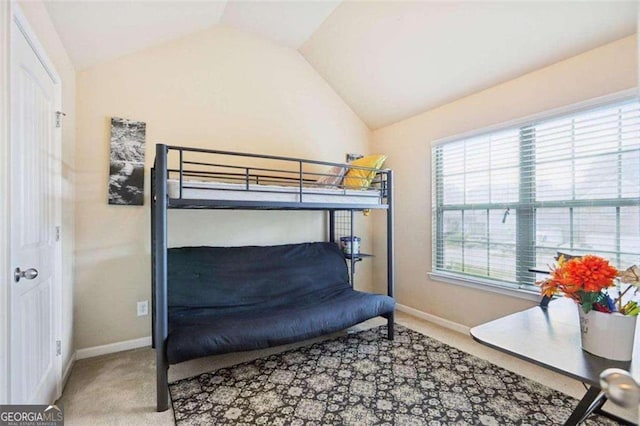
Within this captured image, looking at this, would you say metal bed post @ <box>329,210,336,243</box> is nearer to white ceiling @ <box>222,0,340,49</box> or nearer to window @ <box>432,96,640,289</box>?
window @ <box>432,96,640,289</box>

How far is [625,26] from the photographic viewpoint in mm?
1815

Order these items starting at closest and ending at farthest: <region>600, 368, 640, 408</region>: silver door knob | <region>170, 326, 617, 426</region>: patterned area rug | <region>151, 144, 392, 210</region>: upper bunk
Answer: <region>600, 368, 640, 408</region>: silver door knob → <region>170, 326, 617, 426</region>: patterned area rug → <region>151, 144, 392, 210</region>: upper bunk

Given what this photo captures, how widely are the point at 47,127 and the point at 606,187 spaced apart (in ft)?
11.3

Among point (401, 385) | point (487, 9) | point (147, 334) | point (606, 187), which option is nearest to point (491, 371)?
point (401, 385)

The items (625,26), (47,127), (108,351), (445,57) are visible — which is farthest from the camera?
(445,57)

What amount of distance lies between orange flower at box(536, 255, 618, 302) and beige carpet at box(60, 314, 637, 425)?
1191 mm

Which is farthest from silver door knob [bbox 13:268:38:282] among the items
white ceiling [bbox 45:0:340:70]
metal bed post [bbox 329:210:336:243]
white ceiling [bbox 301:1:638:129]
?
white ceiling [bbox 301:1:638:129]

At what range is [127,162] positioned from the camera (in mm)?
2418

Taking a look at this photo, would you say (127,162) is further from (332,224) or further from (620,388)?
(620,388)

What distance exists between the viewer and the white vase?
38.3 inches

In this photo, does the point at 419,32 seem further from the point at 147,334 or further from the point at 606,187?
the point at 147,334

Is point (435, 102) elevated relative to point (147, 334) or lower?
elevated

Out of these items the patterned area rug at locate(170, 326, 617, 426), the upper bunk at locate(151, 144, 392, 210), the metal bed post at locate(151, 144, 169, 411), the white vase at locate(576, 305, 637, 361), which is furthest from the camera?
the upper bunk at locate(151, 144, 392, 210)

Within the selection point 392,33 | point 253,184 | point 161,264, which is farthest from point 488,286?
point 161,264
